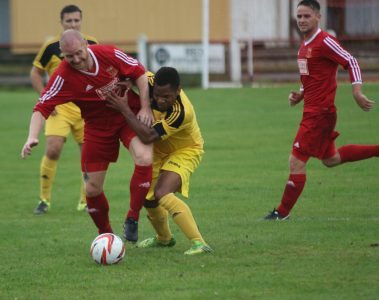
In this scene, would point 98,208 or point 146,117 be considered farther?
point 98,208

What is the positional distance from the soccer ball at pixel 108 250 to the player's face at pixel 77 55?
1493 mm

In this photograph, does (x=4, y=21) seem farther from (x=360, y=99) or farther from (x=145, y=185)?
(x=145, y=185)

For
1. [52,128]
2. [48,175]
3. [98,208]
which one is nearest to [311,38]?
[98,208]

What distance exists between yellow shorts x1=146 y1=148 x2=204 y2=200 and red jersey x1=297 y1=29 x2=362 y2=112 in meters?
1.87

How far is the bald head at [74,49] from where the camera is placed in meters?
8.23

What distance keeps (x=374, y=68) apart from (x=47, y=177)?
15.5 metres

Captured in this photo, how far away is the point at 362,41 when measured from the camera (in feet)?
90.5

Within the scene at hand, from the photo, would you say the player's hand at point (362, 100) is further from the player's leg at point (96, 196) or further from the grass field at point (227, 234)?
the player's leg at point (96, 196)

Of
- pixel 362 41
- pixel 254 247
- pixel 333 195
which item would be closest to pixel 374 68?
pixel 362 41

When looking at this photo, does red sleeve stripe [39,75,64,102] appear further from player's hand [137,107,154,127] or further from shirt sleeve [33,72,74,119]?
player's hand [137,107,154,127]

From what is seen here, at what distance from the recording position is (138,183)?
27.4 ft

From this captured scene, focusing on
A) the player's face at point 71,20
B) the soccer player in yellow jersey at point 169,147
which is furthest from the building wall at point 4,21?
the soccer player in yellow jersey at point 169,147

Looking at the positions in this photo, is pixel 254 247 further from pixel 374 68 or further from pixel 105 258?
pixel 374 68

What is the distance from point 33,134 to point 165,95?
119cm
